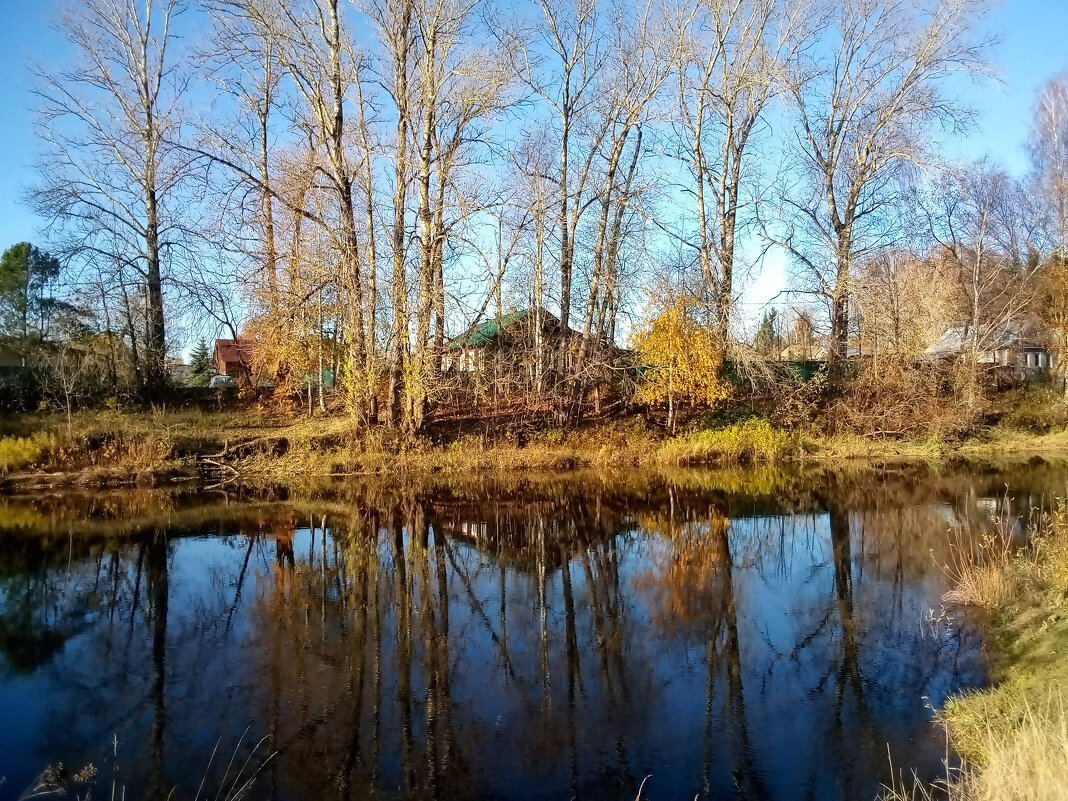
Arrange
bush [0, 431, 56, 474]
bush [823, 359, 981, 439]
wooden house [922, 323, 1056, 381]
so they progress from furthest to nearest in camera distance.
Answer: wooden house [922, 323, 1056, 381] → bush [823, 359, 981, 439] → bush [0, 431, 56, 474]

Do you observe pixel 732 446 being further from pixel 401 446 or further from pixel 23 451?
pixel 23 451

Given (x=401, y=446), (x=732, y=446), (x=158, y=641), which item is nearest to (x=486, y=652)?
(x=158, y=641)

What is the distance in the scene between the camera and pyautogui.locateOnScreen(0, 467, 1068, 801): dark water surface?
572 centimetres

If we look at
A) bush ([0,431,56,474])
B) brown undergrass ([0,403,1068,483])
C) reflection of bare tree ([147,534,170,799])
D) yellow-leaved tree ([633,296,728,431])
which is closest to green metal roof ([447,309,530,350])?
brown undergrass ([0,403,1068,483])

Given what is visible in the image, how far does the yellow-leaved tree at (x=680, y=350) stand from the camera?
22.7 m

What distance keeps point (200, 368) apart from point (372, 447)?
66.4 feet

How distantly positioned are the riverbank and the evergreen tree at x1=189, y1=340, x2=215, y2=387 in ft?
38.0

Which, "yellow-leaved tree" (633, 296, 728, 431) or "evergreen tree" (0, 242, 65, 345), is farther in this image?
"evergreen tree" (0, 242, 65, 345)

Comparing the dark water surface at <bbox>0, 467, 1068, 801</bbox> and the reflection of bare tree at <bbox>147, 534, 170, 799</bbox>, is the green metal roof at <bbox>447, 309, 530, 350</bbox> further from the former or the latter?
the reflection of bare tree at <bbox>147, 534, 170, 799</bbox>

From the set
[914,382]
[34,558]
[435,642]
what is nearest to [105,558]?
[34,558]

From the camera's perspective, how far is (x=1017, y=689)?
638 cm

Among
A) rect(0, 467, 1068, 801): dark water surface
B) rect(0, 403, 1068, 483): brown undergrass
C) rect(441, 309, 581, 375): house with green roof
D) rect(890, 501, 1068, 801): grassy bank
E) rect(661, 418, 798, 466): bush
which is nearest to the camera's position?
rect(890, 501, 1068, 801): grassy bank

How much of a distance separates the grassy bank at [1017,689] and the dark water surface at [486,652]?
11.0 inches

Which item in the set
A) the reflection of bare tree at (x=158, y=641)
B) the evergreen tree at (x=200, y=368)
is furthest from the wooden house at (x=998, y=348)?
the evergreen tree at (x=200, y=368)
